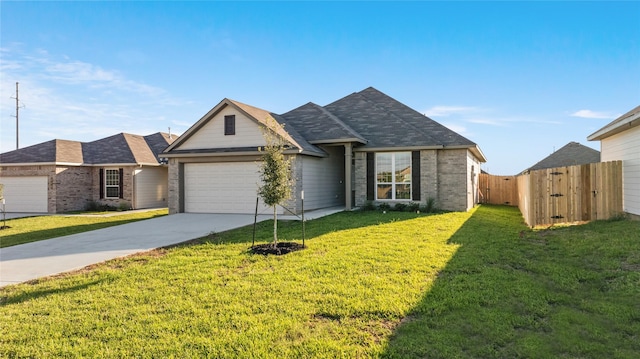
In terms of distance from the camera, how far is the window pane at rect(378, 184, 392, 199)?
56.9ft

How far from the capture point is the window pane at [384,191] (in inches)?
683

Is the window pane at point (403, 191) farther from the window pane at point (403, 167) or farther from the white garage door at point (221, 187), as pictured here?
the white garage door at point (221, 187)

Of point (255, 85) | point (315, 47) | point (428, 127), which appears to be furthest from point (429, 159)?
point (255, 85)

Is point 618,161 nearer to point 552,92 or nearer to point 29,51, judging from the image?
point 552,92

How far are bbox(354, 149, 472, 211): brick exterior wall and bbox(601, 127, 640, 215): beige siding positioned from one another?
5.57m

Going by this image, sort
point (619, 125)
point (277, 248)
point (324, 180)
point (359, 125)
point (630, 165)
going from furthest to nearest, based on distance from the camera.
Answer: point (359, 125) → point (324, 180) → point (630, 165) → point (619, 125) → point (277, 248)

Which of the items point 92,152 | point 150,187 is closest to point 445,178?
point 150,187

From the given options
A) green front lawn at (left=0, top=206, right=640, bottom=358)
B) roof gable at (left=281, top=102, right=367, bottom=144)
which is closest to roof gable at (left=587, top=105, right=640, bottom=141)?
green front lawn at (left=0, top=206, right=640, bottom=358)

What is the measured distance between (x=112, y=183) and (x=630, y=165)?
25.0m

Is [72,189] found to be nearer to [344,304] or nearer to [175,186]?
[175,186]

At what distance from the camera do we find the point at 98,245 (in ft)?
31.7

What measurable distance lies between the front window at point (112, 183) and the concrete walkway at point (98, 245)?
964 centimetres

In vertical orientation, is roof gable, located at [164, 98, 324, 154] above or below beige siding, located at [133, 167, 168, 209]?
above

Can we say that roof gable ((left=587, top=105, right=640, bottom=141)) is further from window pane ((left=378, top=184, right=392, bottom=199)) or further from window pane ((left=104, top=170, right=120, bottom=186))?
window pane ((left=104, top=170, right=120, bottom=186))
